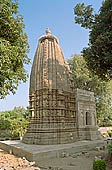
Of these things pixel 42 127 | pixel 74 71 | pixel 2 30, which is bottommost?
pixel 42 127

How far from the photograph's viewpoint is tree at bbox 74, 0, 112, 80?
1049 cm

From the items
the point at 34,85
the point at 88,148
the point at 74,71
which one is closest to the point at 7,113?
the point at 74,71

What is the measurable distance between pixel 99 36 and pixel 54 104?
6796 millimetres

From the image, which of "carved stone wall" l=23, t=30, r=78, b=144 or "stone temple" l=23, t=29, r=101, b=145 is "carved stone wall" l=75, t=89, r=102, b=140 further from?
"carved stone wall" l=23, t=30, r=78, b=144

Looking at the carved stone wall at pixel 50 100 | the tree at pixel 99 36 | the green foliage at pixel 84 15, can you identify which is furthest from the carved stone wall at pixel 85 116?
the green foliage at pixel 84 15

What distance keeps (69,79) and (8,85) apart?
8.25 meters

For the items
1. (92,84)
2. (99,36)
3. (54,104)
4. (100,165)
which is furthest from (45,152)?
(92,84)

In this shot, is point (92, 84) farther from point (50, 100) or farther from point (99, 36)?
point (99, 36)

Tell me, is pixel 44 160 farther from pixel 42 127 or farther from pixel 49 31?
pixel 49 31

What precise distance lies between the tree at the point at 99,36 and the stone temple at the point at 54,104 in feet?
11.2

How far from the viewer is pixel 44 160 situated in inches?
365

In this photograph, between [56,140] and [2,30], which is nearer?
[2,30]

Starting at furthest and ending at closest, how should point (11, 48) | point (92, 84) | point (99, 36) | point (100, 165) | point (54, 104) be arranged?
point (92, 84) → point (54, 104) → point (99, 36) → point (11, 48) → point (100, 165)

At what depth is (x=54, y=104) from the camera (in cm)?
1370
